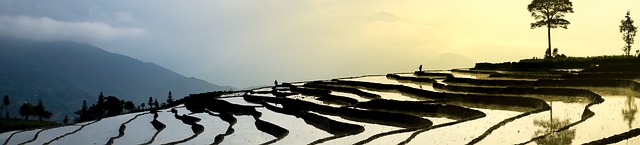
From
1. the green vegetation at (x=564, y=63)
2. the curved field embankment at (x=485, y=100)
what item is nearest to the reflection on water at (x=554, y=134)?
the curved field embankment at (x=485, y=100)

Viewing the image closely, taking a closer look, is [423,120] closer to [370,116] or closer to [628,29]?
[370,116]

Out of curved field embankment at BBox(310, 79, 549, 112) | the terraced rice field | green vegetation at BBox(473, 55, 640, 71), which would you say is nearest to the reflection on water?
the terraced rice field

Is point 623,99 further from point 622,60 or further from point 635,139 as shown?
point 622,60

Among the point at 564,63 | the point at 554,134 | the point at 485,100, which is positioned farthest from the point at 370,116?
the point at 564,63

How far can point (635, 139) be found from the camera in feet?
50.0

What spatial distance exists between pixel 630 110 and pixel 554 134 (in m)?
5.80

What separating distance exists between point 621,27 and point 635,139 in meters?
53.4

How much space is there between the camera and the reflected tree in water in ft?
61.8

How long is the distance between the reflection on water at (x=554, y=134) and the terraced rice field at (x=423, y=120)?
27 millimetres

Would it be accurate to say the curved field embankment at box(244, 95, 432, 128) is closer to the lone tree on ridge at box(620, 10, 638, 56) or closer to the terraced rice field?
the terraced rice field

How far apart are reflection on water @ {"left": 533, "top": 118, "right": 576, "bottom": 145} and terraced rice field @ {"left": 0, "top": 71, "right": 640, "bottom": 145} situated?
0.03m

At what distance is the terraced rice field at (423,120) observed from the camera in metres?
18.9

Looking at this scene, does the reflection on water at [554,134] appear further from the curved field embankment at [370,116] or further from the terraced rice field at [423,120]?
the curved field embankment at [370,116]

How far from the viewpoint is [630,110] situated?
2114 cm
